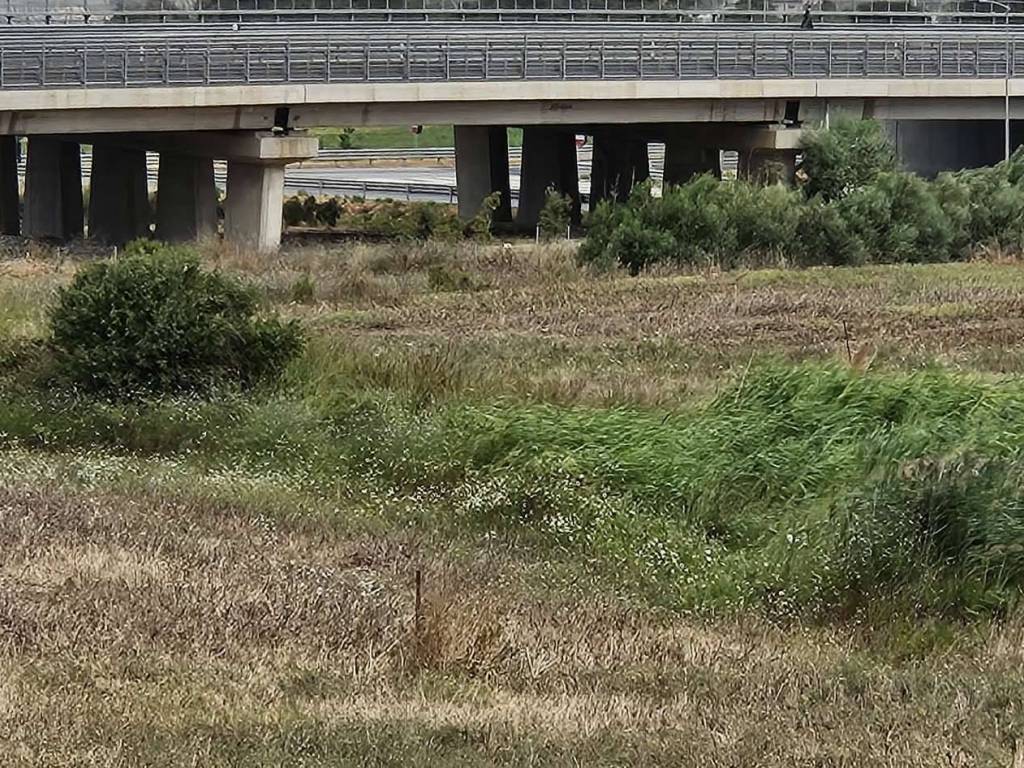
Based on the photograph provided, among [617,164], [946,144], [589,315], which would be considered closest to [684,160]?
[617,164]

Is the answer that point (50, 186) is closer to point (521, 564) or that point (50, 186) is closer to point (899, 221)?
point (899, 221)

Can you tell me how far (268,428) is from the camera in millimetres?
17125

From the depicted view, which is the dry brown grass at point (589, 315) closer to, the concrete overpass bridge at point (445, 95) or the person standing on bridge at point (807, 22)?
the concrete overpass bridge at point (445, 95)

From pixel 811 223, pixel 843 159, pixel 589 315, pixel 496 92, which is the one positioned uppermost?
pixel 496 92

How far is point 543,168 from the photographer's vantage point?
62.6 metres

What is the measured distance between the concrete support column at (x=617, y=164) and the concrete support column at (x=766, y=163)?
687 cm

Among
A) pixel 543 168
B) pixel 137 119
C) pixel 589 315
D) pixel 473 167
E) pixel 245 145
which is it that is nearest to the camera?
pixel 589 315

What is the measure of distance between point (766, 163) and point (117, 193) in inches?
786

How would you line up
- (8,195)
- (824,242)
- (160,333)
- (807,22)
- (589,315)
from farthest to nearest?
(807,22)
(8,195)
(824,242)
(589,315)
(160,333)

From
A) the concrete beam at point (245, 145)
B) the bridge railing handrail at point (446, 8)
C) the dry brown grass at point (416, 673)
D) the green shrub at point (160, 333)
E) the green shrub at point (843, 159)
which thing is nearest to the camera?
the dry brown grass at point (416, 673)

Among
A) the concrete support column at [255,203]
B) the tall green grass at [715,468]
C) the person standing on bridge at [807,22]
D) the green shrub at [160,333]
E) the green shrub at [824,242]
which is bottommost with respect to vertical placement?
the tall green grass at [715,468]

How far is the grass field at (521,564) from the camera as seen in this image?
303 inches

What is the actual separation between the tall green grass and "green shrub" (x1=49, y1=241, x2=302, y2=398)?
2.01 ft

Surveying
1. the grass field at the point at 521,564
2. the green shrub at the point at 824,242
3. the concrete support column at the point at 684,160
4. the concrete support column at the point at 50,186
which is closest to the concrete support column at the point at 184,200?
the concrete support column at the point at 50,186
